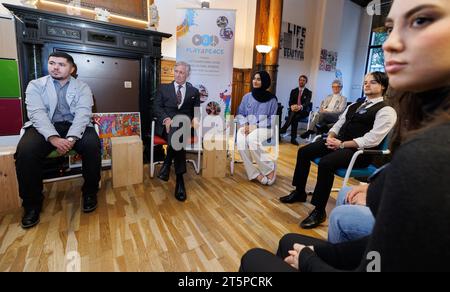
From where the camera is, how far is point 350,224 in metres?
0.96

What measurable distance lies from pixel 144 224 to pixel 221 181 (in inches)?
44.9

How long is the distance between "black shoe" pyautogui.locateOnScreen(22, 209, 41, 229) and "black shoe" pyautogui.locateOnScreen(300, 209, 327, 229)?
1.97 meters

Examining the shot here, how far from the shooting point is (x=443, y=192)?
1.24 feet

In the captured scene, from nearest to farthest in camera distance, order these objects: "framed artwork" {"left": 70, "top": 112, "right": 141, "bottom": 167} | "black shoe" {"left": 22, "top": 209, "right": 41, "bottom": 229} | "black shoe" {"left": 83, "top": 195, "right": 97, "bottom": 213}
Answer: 1. "black shoe" {"left": 22, "top": 209, "right": 41, "bottom": 229}
2. "black shoe" {"left": 83, "top": 195, "right": 97, "bottom": 213}
3. "framed artwork" {"left": 70, "top": 112, "right": 141, "bottom": 167}

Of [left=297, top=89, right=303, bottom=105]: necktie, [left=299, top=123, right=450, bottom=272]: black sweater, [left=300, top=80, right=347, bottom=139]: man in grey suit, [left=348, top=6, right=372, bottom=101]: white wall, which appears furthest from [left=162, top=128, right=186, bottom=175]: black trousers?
[left=348, top=6, right=372, bottom=101]: white wall

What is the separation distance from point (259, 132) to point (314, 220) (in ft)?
3.93

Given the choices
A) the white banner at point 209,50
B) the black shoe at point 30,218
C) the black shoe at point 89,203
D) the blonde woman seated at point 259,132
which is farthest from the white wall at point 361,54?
the black shoe at point 30,218

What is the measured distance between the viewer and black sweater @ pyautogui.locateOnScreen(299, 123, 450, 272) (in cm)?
38

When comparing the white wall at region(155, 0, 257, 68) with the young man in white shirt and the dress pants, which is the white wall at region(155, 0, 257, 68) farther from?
the young man in white shirt

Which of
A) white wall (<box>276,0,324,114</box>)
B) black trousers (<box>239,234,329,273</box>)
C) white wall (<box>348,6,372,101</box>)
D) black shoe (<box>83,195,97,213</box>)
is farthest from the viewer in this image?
white wall (<box>348,6,372,101</box>)

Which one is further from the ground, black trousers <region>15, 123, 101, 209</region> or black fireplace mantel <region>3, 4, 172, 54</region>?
black fireplace mantel <region>3, 4, 172, 54</region>

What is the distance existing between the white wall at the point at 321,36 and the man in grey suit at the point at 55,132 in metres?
4.54

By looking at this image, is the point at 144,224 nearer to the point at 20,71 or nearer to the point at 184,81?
the point at 184,81
